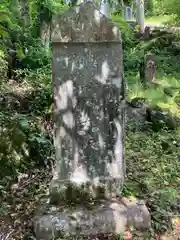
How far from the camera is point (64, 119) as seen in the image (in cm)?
344

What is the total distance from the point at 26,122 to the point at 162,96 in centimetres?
435

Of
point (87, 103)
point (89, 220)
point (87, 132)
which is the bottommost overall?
point (89, 220)

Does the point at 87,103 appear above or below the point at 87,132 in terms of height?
above

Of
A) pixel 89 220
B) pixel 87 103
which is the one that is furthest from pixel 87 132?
pixel 89 220

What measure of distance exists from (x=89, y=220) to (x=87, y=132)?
0.85 metres

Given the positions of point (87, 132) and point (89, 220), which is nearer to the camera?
point (89, 220)

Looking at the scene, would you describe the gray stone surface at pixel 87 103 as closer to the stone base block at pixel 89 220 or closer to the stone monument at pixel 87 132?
the stone monument at pixel 87 132

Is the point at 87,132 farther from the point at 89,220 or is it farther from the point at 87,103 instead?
the point at 89,220

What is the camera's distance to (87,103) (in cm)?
341

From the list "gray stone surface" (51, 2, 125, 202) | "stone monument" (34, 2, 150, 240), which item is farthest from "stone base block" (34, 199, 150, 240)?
"gray stone surface" (51, 2, 125, 202)

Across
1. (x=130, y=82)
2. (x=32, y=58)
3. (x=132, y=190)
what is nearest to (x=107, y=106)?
(x=132, y=190)

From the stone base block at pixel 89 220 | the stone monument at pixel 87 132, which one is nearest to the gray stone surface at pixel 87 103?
the stone monument at pixel 87 132

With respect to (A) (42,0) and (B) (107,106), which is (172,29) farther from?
(B) (107,106)

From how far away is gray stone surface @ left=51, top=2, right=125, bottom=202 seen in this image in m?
3.24
